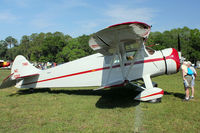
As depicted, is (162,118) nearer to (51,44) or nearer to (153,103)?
(153,103)

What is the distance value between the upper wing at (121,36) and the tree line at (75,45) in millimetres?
35278

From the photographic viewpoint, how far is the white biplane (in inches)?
192

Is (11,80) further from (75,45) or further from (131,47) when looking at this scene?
(75,45)

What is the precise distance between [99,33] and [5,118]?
378 centimetres

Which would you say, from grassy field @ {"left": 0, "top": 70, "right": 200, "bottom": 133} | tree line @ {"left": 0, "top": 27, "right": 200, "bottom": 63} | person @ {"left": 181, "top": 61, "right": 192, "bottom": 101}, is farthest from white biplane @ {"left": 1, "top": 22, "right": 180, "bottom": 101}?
tree line @ {"left": 0, "top": 27, "right": 200, "bottom": 63}

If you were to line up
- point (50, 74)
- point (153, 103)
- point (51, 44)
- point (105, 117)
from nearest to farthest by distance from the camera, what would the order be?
point (105, 117) → point (153, 103) → point (50, 74) → point (51, 44)

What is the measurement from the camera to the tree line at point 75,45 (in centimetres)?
4759

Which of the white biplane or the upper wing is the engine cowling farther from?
the upper wing

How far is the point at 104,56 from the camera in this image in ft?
21.5

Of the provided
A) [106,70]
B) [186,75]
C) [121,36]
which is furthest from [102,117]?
[186,75]

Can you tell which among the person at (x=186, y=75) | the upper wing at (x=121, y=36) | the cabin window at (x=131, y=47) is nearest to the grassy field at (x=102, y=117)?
the person at (x=186, y=75)

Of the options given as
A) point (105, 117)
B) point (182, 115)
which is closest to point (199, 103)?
point (182, 115)

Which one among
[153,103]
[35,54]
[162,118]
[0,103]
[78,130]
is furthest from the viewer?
[35,54]

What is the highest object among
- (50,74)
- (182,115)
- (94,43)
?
(94,43)
